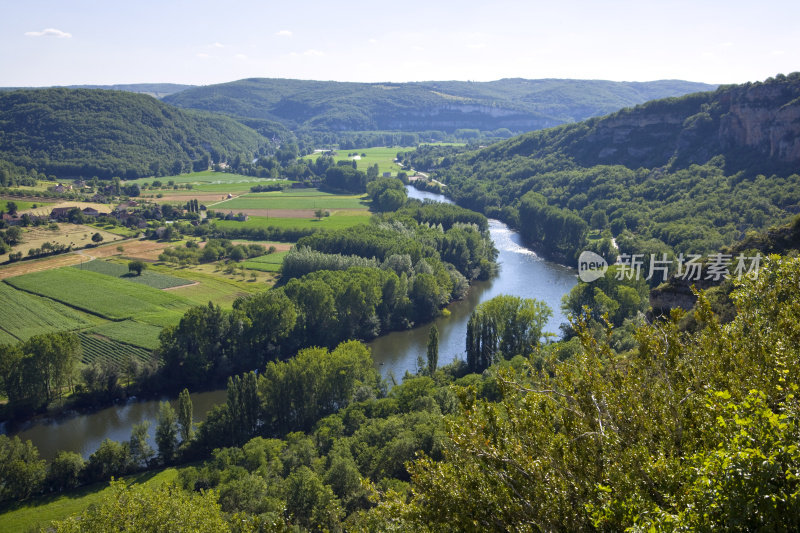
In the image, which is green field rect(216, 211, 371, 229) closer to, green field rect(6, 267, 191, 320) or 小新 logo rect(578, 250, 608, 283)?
green field rect(6, 267, 191, 320)

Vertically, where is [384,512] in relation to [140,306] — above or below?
above

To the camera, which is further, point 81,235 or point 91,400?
point 81,235

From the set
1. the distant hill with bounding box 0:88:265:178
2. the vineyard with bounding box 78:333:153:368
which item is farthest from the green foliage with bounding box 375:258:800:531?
the distant hill with bounding box 0:88:265:178

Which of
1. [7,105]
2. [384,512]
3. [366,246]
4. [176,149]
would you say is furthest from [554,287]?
[7,105]

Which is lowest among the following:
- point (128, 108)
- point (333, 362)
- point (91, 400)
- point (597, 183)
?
point (91, 400)

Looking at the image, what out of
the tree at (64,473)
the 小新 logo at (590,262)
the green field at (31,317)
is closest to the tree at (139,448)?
the tree at (64,473)

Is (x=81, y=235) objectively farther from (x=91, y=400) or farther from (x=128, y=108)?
(x=128, y=108)

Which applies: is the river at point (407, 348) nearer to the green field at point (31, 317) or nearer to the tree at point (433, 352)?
the tree at point (433, 352)
